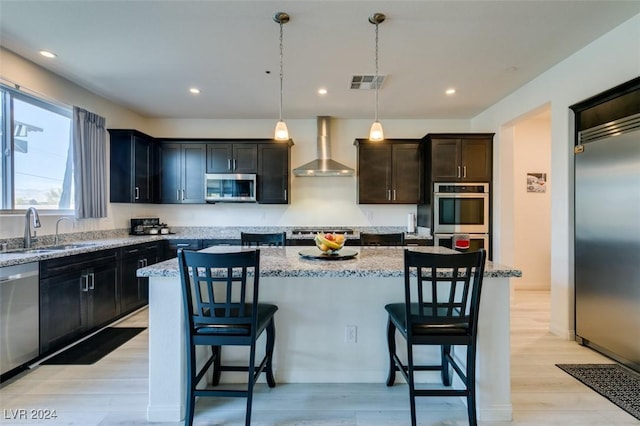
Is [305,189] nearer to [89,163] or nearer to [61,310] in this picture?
[89,163]

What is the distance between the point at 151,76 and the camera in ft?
11.0

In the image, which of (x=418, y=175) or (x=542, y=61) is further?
(x=418, y=175)

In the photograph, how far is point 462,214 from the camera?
423 cm

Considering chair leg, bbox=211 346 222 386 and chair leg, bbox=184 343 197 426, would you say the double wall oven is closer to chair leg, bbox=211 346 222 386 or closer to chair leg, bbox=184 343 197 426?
chair leg, bbox=211 346 222 386

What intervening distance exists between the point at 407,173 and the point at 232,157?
9.17ft

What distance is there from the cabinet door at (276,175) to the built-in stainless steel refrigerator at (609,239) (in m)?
3.57

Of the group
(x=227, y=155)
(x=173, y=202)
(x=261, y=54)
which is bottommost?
(x=173, y=202)

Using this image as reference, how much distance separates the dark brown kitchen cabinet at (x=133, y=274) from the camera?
3.61 meters

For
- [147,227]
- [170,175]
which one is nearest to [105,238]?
[147,227]

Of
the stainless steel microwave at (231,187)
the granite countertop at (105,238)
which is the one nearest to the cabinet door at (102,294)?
the granite countertop at (105,238)

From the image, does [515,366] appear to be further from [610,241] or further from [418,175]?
[418,175]

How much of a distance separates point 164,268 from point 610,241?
11.6 ft

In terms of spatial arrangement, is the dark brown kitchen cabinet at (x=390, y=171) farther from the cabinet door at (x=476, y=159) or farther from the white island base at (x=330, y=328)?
the white island base at (x=330, y=328)

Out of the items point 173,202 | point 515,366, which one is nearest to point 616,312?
point 515,366
